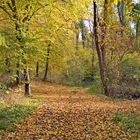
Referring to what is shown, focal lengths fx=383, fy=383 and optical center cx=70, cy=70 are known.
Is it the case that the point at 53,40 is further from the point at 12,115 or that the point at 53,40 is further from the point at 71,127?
the point at 71,127

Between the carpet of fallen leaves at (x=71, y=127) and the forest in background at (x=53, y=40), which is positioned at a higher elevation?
the forest in background at (x=53, y=40)

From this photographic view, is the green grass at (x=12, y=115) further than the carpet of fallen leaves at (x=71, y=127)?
Yes

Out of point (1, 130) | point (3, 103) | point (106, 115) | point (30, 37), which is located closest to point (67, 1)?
point (30, 37)

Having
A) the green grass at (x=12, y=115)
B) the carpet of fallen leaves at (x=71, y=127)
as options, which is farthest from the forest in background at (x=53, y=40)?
the carpet of fallen leaves at (x=71, y=127)

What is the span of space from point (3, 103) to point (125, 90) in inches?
376

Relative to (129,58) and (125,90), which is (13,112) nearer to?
(125,90)

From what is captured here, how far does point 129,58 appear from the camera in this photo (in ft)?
87.1

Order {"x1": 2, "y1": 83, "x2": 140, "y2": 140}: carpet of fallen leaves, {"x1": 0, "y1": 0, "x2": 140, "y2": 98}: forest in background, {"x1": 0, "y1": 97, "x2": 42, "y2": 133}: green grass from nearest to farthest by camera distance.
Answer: {"x1": 2, "y1": 83, "x2": 140, "y2": 140}: carpet of fallen leaves
{"x1": 0, "y1": 97, "x2": 42, "y2": 133}: green grass
{"x1": 0, "y1": 0, "x2": 140, "y2": 98}: forest in background

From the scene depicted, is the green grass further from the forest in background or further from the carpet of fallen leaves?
the forest in background

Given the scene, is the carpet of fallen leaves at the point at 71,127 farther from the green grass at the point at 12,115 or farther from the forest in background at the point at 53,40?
the forest in background at the point at 53,40

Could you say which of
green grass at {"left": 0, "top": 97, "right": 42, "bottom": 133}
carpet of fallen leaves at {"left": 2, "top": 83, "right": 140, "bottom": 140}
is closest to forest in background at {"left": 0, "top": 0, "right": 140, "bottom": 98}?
green grass at {"left": 0, "top": 97, "right": 42, "bottom": 133}

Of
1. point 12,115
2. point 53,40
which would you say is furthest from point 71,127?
point 53,40

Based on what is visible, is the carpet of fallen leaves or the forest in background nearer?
the carpet of fallen leaves

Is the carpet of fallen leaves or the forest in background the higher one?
the forest in background
